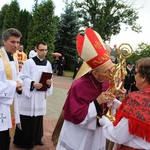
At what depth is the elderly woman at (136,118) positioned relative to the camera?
83.1 inches

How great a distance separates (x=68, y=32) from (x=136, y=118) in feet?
81.4

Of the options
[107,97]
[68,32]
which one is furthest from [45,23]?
[107,97]

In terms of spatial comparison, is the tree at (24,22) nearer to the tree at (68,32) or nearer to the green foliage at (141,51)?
the tree at (68,32)

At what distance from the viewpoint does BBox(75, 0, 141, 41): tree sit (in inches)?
1331

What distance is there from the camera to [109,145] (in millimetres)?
3174

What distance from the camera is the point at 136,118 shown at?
2.11 metres

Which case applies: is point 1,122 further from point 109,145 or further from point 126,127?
point 126,127

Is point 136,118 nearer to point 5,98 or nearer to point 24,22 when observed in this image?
point 5,98

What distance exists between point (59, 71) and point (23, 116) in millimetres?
17572

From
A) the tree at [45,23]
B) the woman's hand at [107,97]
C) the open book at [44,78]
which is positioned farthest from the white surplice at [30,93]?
the tree at [45,23]

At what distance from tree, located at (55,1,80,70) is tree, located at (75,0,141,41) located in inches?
299

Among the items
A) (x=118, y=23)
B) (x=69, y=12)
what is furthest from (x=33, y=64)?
(x=118, y=23)

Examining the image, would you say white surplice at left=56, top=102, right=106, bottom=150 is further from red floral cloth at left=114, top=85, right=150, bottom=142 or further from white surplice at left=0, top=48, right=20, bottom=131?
white surplice at left=0, top=48, right=20, bottom=131

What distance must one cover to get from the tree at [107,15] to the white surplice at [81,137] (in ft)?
102
